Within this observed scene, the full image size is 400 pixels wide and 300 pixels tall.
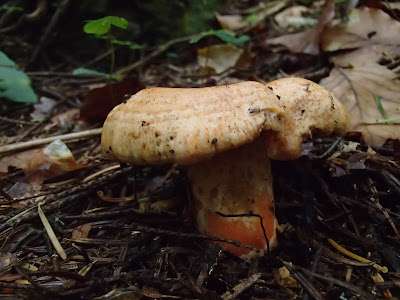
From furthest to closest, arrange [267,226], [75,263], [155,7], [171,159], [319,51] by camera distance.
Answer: [155,7] → [319,51] → [267,226] → [75,263] → [171,159]

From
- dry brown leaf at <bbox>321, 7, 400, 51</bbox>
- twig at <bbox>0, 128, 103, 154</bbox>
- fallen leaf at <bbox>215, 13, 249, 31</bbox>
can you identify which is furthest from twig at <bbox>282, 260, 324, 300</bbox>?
fallen leaf at <bbox>215, 13, 249, 31</bbox>

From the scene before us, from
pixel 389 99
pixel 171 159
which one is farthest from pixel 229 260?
pixel 389 99

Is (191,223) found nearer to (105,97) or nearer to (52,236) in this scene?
(52,236)

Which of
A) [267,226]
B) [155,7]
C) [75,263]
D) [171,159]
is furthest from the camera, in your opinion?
[155,7]

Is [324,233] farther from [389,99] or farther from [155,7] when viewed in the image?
[155,7]

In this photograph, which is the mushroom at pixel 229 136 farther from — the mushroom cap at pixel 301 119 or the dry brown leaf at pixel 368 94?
the dry brown leaf at pixel 368 94

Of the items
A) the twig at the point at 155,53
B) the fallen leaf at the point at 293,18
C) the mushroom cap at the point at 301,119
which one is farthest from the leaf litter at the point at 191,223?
the fallen leaf at the point at 293,18

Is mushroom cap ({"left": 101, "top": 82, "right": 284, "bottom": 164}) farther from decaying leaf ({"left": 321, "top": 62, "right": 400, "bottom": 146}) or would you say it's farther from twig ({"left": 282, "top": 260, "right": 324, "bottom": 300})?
decaying leaf ({"left": 321, "top": 62, "right": 400, "bottom": 146})
